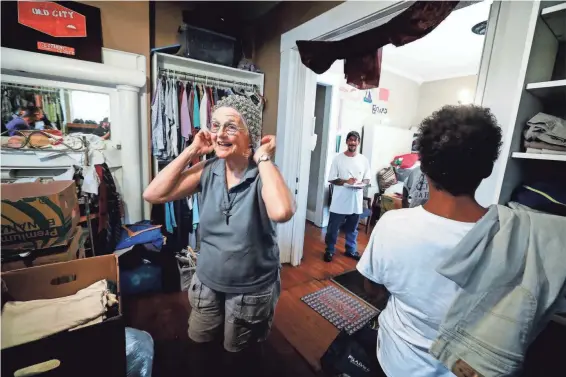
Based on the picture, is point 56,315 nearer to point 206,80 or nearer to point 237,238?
point 237,238

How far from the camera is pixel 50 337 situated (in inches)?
28.5

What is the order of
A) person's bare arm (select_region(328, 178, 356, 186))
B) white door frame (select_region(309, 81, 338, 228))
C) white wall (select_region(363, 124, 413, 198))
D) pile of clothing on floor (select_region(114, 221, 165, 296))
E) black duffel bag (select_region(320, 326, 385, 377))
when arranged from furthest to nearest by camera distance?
white wall (select_region(363, 124, 413, 198)) < white door frame (select_region(309, 81, 338, 228)) < person's bare arm (select_region(328, 178, 356, 186)) < pile of clothing on floor (select_region(114, 221, 165, 296)) < black duffel bag (select_region(320, 326, 385, 377))

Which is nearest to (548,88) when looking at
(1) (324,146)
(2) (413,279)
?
(2) (413,279)

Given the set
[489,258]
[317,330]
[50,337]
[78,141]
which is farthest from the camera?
[78,141]

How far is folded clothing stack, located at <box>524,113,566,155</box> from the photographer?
87cm

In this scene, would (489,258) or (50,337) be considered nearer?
(489,258)

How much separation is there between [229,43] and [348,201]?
208cm

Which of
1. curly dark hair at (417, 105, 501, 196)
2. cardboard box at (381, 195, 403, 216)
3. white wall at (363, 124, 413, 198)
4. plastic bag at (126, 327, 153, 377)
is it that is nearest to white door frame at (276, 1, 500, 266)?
curly dark hair at (417, 105, 501, 196)

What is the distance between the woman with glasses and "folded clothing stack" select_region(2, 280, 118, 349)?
0.33m

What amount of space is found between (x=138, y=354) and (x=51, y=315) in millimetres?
441

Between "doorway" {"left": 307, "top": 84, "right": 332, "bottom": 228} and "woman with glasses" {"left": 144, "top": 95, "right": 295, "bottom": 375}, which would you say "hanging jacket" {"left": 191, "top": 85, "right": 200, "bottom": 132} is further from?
"doorway" {"left": 307, "top": 84, "right": 332, "bottom": 228}

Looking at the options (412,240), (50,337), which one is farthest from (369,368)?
(50,337)

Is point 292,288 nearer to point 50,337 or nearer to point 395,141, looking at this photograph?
point 50,337

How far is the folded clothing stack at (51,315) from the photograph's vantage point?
30.2 inches
